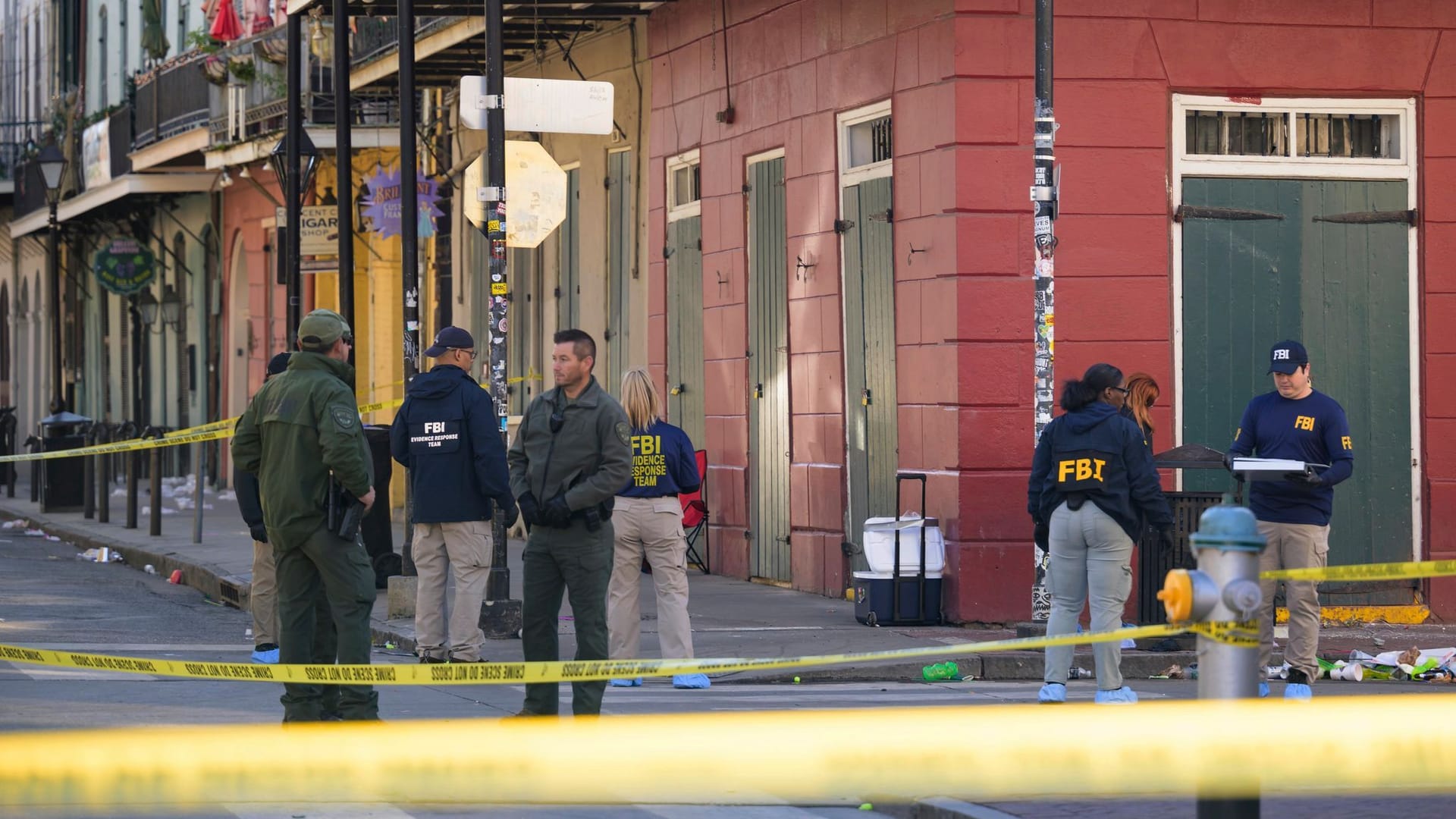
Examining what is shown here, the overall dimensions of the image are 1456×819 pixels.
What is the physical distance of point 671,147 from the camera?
18.5 meters

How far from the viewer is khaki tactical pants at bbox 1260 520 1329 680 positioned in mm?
11023

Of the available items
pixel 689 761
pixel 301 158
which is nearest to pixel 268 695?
pixel 689 761

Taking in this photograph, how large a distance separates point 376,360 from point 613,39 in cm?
683

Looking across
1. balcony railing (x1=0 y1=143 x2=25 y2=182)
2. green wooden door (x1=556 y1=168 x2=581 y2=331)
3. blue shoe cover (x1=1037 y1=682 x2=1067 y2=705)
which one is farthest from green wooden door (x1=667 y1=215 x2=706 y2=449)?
balcony railing (x1=0 y1=143 x2=25 y2=182)

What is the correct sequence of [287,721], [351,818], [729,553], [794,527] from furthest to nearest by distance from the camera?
[729,553], [794,527], [287,721], [351,818]

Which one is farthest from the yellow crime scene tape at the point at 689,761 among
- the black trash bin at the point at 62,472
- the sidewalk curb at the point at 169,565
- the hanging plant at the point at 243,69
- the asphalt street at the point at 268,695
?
the hanging plant at the point at 243,69

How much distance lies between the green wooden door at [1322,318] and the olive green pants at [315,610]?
268 inches

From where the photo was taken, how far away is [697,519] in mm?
17938

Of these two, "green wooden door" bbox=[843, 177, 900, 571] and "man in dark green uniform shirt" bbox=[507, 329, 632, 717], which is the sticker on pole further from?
"man in dark green uniform shirt" bbox=[507, 329, 632, 717]

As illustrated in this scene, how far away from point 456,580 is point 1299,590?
4423 millimetres

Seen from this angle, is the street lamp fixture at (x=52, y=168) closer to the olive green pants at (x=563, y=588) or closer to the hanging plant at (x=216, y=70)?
the hanging plant at (x=216, y=70)

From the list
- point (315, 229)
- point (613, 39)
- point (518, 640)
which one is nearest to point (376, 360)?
point (315, 229)

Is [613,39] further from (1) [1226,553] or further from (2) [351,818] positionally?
(1) [1226,553]

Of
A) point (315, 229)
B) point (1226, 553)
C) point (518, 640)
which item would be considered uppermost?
point (315, 229)
